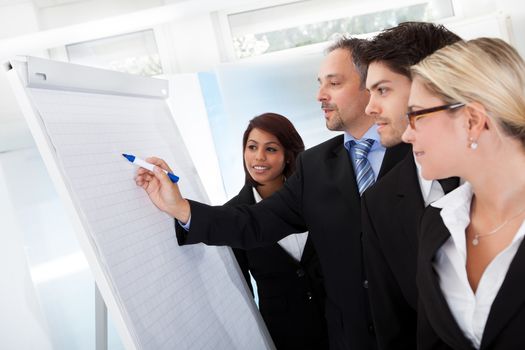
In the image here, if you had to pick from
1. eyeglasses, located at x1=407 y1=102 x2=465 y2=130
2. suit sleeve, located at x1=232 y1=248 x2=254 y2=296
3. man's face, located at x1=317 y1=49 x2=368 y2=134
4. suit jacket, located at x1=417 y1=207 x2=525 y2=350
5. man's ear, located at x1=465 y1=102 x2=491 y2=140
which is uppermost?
man's face, located at x1=317 y1=49 x2=368 y2=134

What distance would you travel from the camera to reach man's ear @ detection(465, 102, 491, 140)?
39.2 inches

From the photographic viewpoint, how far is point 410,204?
1.32m

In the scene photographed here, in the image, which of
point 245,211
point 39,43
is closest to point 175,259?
point 245,211

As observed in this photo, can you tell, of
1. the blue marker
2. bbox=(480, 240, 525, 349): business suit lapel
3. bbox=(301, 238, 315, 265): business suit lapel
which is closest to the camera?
bbox=(480, 240, 525, 349): business suit lapel

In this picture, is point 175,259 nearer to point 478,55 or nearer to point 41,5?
point 478,55

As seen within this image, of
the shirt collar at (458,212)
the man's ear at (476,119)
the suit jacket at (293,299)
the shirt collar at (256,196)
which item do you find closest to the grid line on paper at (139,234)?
the suit jacket at (293,299)

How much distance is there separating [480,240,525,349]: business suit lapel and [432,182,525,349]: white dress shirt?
36mm

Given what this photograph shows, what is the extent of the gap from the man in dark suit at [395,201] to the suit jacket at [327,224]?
16 centimetres

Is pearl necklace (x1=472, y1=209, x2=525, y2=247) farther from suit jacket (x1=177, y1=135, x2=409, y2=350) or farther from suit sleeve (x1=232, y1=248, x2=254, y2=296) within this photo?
suit sleeve (x1=232, y1=248, x2=254, y2=296)

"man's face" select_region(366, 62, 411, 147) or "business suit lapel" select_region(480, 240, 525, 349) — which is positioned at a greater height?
"man's face" select_region(366, 62, 411, 147)

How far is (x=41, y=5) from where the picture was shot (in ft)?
11.0

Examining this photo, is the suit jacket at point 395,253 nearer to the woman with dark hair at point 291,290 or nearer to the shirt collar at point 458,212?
the shirt collar at point 458,212

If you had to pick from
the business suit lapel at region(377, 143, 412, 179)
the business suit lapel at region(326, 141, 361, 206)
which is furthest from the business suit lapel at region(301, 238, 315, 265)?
the business suit lapel at region(377, 143, 412, 179)

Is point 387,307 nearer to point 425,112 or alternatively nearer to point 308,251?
point 425,112
